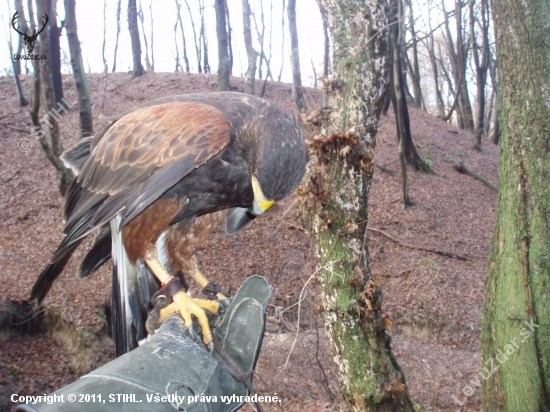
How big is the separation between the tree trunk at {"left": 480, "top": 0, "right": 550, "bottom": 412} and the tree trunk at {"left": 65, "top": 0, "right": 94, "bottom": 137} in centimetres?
635

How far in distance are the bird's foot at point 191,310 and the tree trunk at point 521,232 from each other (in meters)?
3.03

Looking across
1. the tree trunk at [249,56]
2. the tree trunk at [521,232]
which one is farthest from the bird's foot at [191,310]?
the tree trunk at [249,56]

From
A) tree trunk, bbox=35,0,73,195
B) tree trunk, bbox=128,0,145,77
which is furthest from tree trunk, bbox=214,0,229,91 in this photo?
tree trunk, bbox=35,0,73,195

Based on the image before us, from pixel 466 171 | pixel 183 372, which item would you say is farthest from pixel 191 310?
pixel 466 171

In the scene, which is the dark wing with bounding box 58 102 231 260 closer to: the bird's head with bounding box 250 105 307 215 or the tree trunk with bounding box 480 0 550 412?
the bird's head with bounding box 250 105 307 215

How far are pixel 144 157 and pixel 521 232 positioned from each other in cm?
355

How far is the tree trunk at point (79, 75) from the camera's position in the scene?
763 centimetres

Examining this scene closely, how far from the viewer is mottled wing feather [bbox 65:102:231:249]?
2.87 metres

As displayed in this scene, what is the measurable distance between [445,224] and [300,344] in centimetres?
583

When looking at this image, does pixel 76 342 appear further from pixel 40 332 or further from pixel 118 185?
pixel 118 185

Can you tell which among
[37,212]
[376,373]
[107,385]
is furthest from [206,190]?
[37,212]

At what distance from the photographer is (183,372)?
2137mm

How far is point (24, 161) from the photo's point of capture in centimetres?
1062

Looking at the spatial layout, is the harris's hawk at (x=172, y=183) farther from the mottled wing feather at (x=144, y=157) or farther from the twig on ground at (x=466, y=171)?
the twig on ground at (x=466, y=171)
